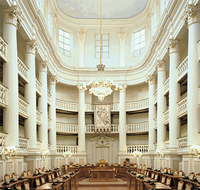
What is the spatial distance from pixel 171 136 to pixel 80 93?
1226 cm

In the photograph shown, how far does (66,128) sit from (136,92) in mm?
7238

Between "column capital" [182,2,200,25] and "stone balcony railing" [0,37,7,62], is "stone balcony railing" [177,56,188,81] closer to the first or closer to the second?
"column capital" [182,2,200,25]

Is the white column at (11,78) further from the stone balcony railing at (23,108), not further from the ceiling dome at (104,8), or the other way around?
the ceiling dome at (104,8)

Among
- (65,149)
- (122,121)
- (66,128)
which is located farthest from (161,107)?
(66,128)

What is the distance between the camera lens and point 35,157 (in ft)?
55.2

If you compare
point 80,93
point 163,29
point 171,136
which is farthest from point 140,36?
point 171,136

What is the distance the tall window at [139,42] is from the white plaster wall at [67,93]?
263 inches

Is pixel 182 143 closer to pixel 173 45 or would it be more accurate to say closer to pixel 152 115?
pixel 173 45

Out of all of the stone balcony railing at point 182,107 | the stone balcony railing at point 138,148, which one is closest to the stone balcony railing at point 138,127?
the stone balcony railing at point 138,148

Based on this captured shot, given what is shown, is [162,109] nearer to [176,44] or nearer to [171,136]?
[171,136]

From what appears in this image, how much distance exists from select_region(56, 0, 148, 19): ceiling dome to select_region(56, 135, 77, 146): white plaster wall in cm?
1093

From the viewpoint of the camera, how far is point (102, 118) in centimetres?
2659

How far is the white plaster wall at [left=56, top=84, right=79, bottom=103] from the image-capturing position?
28.0 metres

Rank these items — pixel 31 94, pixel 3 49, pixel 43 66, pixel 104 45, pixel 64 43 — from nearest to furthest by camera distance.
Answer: pixel 3 49 < pixel 31 94 < pixel 43 66 < pixel 64 43 < pixel 104 45
